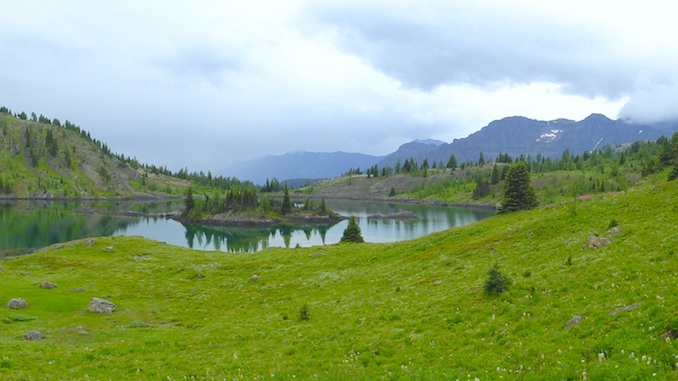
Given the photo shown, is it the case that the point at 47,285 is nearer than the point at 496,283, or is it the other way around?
the point at 496,283

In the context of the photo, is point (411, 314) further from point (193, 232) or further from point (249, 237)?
point (193, 232)

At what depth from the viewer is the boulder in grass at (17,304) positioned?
132 ft

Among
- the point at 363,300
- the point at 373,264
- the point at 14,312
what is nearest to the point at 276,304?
the point at 363,300

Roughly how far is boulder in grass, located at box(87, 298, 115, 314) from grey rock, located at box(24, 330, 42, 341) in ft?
34.6

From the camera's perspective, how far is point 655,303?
662 inches

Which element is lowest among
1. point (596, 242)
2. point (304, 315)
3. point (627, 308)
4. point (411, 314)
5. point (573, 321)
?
point (304, 315)

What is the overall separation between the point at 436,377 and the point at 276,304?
27.4 meters

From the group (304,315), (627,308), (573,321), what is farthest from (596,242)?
(304,315)

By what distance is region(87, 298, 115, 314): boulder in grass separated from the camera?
137 ft

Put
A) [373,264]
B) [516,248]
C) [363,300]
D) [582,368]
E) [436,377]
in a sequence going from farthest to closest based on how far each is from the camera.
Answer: [373,264], [516,248], [363,300], [436,377], [582,368]

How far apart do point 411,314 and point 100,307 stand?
33.3 m

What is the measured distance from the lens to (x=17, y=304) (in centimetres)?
4062

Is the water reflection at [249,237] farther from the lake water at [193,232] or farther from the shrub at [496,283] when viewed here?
the shrub at [496,283]

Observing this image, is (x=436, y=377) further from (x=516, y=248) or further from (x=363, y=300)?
(x=516, y=248)
